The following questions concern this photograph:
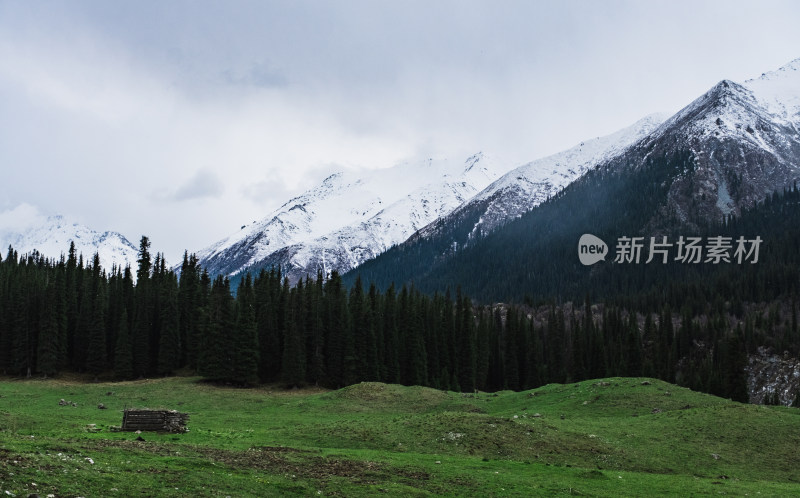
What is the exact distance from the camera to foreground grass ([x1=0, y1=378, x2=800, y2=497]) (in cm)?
2373

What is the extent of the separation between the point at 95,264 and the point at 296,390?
75.3 metres

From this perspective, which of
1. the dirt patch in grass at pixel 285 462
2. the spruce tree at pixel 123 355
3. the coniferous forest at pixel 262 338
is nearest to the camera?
the dirt patch in grass at pixel 285 462

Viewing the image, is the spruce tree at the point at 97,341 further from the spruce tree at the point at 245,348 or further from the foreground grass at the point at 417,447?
the foreground grass at the point at 417,447

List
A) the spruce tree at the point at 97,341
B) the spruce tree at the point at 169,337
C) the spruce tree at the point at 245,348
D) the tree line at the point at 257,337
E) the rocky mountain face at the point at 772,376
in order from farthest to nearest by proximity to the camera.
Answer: the rocky mountain face at the point at 772,376
the spruce tree at the point at 169,337
the spruce tree at the point at 97,341
the tree line at the point at 257,337
the spruce tree at the point at 245,348

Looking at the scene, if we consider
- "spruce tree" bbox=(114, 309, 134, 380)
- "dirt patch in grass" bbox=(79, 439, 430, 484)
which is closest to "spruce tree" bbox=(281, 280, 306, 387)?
"spruce tree" bbox=(114, 309, 134, 380)

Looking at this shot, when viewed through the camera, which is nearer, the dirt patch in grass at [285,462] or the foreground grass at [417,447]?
the foreground grass at [417,447]

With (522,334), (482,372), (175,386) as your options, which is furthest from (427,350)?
(175,386)

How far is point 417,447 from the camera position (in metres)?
40.1

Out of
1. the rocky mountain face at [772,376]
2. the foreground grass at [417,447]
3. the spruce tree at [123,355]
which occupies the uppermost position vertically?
the spruce tree at [123,355]

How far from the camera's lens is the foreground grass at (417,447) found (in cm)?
2373

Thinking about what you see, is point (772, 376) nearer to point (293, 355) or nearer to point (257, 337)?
point (293, 355)

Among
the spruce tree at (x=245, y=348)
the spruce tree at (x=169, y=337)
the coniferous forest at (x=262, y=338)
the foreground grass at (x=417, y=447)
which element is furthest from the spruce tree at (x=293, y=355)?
the foreground grass at (x=417, y=447)

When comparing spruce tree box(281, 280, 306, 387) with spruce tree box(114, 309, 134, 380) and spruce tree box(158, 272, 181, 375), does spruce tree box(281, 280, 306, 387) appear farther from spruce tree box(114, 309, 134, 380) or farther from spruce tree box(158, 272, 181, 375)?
spruce tree box(114, 309, 134, 380)

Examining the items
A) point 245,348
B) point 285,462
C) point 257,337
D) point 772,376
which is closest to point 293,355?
point 257,337
